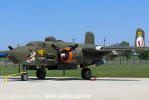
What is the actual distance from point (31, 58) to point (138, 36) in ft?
46.3

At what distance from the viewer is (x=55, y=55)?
25094 millimetres

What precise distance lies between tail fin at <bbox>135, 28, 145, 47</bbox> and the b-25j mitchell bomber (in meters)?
6.58

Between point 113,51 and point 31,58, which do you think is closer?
point 31,58

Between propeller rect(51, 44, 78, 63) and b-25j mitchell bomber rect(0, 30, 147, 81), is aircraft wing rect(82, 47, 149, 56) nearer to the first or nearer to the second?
b-25j mitchell bomber rect(0, 30, 147, 81)

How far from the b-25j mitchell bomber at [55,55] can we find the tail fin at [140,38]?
6.58 metres

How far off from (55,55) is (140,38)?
476 inches

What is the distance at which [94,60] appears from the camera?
26828mm

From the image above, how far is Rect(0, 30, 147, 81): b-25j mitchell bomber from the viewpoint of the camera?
920 inches
